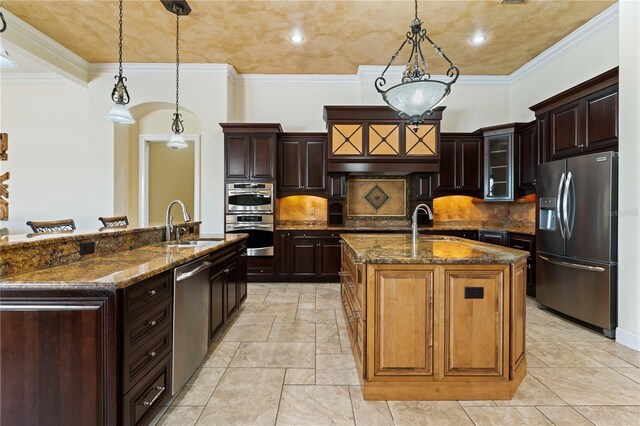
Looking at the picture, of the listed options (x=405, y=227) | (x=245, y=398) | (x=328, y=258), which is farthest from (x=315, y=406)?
(x=405, y=227)

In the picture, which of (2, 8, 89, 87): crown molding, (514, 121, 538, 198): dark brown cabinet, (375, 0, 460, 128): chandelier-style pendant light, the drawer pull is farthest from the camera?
(514, 121, 538, 198): dark brown cabinet

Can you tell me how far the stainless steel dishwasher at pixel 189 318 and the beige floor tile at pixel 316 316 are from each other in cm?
126

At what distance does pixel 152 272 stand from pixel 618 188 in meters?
3.99

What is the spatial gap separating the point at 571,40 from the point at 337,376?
5276 mm

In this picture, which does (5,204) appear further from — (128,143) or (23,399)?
(23,399)

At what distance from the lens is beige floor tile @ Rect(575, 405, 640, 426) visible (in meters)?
1.76

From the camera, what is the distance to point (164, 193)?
21.3 ft

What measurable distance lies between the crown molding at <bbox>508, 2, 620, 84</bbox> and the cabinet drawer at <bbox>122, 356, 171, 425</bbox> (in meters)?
5.73

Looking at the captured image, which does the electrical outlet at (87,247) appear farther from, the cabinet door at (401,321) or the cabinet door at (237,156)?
the cabinet door at (237,156)

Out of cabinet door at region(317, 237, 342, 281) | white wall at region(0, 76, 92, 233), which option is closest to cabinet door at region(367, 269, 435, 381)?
cabinet door at region(317, 237, 342, 281)

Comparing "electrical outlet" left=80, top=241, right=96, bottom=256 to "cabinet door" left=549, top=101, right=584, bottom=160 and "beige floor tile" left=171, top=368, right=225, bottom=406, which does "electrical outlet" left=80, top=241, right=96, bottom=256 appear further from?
"cabinet door" left=549, top=101, right=584, bottom=160

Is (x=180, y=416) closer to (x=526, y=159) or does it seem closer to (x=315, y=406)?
(x=315, y=406)

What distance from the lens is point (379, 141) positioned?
4.84 m

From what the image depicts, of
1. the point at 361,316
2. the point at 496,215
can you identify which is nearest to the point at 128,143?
the point at 361,316
